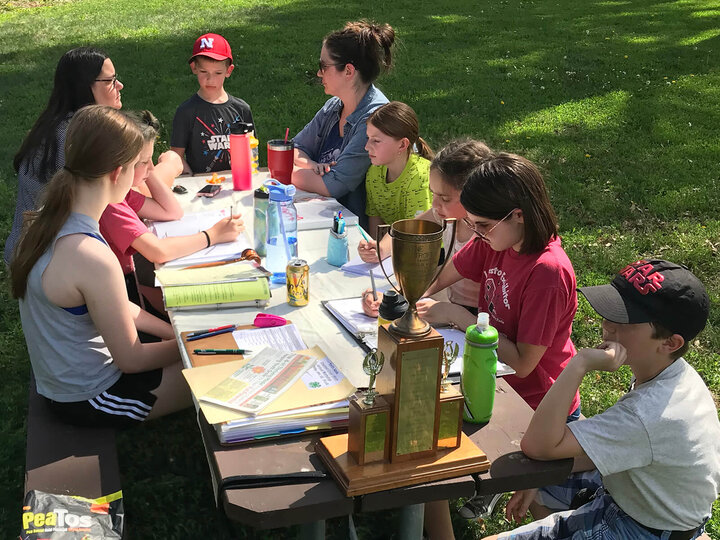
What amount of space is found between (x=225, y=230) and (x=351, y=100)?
1.56 m

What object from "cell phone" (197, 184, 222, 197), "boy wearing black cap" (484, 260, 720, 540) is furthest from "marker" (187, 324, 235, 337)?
"cell phone" (197, 184, 222, 197)

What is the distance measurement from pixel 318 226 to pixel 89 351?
54.6 inches

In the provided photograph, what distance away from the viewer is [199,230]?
12.0ft

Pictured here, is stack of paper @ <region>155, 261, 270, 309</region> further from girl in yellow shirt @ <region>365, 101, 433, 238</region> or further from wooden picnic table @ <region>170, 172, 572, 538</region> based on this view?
girl in yellow shirt @ <region>365, 101, 433, 238</region>

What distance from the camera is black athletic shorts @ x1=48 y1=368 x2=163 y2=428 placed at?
2.80m

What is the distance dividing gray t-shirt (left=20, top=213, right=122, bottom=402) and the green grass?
2.26 feet

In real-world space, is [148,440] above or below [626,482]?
below

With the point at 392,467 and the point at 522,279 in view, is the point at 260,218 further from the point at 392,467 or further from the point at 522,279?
the point at 392,467

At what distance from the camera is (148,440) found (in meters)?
3.65

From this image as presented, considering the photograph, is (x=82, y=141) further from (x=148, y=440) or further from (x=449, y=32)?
(x=449, y=32)

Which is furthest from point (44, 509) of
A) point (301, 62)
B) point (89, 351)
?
point (301, 62)

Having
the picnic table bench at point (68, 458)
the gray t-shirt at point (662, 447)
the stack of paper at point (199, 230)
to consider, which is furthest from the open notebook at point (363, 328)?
the picnic table bench at point (68, 458)

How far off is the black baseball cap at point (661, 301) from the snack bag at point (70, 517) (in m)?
1.62

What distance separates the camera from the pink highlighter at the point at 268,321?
2.67 metres
